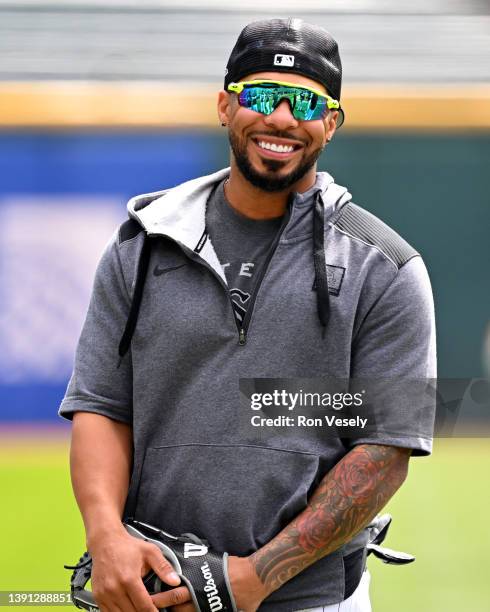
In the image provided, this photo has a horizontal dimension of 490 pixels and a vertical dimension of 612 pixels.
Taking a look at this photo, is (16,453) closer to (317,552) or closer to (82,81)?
(82,81)

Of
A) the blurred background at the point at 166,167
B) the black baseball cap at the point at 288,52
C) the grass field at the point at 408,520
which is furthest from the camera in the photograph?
the blurred background at the point at 166,167

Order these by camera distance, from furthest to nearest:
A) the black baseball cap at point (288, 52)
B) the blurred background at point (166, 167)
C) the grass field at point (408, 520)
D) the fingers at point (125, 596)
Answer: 1. the blurred background at point (166, 167)
2. the grass field at point (408, 520)
3. the black baseball cap at point (288, 52)
4. the fingers at point (125, 596)

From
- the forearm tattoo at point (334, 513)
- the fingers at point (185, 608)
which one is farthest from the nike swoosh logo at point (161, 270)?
the fingers at point (185, 608)

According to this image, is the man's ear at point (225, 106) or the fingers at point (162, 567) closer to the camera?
the fingers at point (162, 567)

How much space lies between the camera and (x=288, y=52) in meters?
1.45

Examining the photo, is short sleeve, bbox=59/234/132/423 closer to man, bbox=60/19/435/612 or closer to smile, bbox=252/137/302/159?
man, bbox=60/19/435/612

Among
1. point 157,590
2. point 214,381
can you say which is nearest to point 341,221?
point 214,381

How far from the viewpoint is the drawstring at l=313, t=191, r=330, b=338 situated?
139 cm

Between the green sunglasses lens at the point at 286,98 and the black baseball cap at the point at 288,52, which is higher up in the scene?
the black baseball cap at the point at 288,52

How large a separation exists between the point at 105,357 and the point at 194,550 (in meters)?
0.31

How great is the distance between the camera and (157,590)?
1.37 meters

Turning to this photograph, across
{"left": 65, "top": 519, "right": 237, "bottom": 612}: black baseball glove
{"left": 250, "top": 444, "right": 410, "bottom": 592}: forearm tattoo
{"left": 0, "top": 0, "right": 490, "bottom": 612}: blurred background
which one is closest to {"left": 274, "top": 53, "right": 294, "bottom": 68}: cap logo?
{"left": 250, "top": 444, "right": 410, "bottom": 592}: forearm tattoo

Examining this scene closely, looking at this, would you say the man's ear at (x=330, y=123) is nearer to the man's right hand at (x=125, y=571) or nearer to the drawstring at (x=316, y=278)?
the drawstring at (x=316, y=278)

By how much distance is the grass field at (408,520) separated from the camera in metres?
3.55
